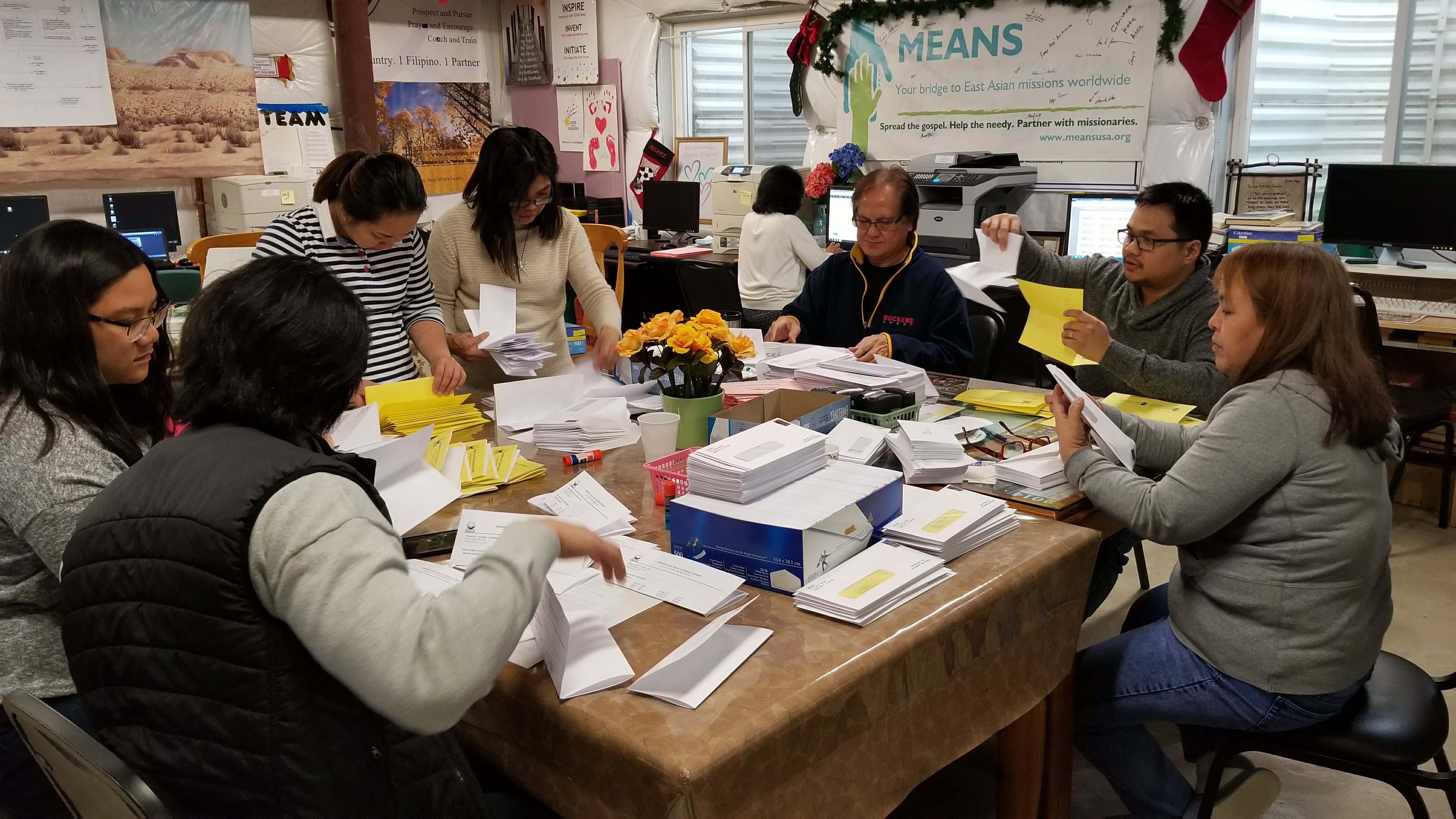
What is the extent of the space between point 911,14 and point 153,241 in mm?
4343

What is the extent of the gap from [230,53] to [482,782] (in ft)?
19.9

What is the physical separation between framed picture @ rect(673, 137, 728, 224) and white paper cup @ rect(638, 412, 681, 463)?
4.82m

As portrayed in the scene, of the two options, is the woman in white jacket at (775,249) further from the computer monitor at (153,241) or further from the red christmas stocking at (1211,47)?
the computer monitor at (153,241)

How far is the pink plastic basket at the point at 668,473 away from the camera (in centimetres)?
178

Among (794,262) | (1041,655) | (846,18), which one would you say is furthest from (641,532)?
(846,18)

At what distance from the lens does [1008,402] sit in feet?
7.96

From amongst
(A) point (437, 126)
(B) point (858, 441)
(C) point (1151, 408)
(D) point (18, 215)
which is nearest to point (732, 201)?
(A) point (437, 126)

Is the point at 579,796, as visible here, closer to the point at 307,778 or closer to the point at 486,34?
the point at 307,778

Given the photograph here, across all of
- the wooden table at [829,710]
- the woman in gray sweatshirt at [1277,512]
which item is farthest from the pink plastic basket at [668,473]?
the woman in gray sweatshirt at [1277,512]

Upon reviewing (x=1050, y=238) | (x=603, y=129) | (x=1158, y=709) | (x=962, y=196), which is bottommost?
(x=1158, y=709)

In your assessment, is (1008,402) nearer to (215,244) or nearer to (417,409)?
(417,409)

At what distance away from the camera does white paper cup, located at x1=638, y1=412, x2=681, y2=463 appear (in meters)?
2.04

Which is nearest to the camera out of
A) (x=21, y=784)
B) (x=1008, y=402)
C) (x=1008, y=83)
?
(x=21, y=784)

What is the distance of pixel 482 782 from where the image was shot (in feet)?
5.13
